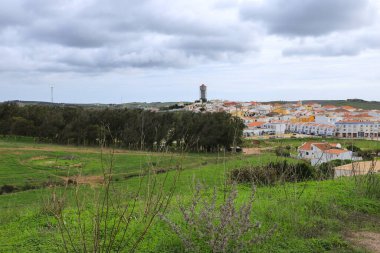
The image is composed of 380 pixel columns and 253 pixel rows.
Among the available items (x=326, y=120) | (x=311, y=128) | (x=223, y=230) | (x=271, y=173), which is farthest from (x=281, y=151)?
(x=326, y=120)

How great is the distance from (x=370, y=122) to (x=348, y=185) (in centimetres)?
5832

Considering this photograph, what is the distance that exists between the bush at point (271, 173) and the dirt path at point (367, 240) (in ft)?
5.45

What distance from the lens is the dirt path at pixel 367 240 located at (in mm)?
4090

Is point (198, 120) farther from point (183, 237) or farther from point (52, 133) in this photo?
point (183, 237)

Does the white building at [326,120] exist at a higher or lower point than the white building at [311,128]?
higher

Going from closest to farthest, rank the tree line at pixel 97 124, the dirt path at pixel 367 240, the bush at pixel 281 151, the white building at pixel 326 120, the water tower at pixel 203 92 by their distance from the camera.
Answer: the dirt path at pixel 367 240 → the bush at pixel 281 151 → the tree line at pixel 97 124 → the white building at pixel 326 120 → the water tower at pixel 203 92

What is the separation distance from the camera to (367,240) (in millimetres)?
4340

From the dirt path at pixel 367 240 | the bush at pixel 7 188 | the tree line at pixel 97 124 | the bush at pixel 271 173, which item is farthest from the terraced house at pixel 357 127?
the dirt path at pixel 367 240

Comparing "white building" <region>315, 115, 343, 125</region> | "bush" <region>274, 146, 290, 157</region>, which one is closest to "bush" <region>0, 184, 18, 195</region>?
"bush" <region>274, 146, 290, 157</region>

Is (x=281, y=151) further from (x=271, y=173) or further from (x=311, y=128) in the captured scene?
(x=311, y=128)

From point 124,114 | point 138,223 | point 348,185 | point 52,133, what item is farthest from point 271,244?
point 52,133

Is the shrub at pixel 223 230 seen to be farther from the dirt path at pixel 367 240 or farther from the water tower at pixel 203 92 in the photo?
the water tower at pixel 203 92

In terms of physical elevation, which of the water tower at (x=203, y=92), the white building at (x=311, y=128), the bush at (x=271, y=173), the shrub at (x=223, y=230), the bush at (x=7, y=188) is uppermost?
the water tower at (x=203, y=92)

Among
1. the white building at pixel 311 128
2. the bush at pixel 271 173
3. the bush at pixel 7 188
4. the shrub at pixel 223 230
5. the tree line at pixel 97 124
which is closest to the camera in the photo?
the shrub at pixel 223 230
